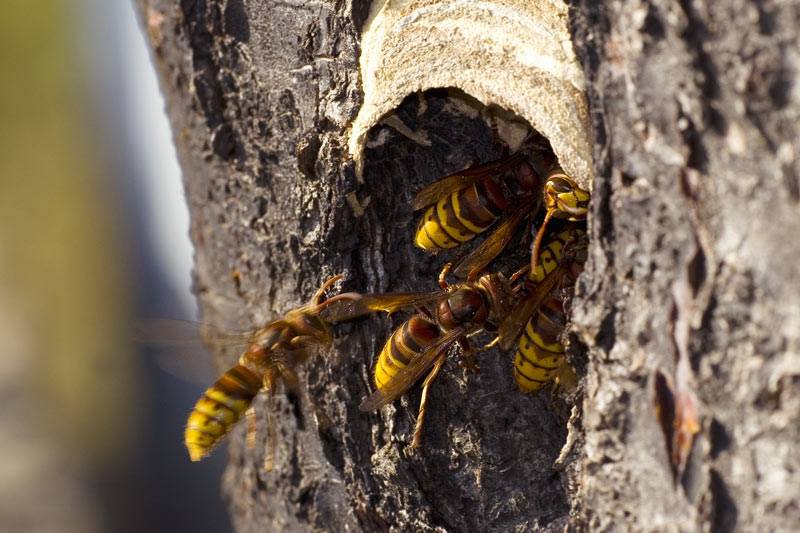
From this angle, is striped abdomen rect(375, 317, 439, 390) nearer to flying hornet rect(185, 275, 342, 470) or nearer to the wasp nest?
flying hornet rect(185, 275, 342, 470)

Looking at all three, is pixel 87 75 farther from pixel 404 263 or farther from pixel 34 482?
pixel 404 263

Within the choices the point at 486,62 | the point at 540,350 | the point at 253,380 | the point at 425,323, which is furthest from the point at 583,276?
the point at 253,380

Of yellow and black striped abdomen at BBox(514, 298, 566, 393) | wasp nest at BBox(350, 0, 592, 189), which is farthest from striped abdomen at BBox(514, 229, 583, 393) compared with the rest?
wasp nest at BBox(350, 0, 592, 189)

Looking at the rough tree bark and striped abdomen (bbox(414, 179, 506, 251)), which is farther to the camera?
striped abdomen (bbox(414, 179, 506, 251))

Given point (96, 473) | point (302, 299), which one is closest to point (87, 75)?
point (96, 473)

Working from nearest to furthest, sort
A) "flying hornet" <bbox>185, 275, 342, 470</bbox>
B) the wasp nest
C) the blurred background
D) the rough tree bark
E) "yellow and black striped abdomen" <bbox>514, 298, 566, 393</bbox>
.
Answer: the rough tree bark → the wasp nest → "yellow and black striped abdomen" <bbox>514, 298, 566, 393</bbox> → "flying hornet" <bbox>185, 275, 342, 470</bbox> → the blurred background

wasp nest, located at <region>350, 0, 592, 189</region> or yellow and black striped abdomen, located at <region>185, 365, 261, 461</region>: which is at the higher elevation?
wasp nest, located at <region>350, 0, 592, 189</region>
